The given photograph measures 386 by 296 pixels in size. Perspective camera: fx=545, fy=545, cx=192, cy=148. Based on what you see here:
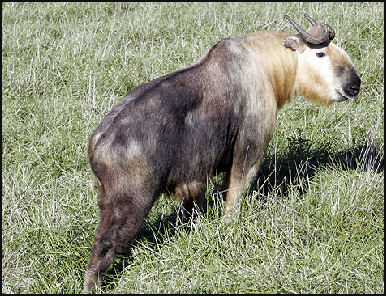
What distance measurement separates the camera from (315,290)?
3.71 m

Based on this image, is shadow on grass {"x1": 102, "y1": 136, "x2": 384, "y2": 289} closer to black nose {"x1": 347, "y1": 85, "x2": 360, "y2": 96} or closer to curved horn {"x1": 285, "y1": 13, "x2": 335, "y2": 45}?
black nose {"x1": 347, "y1": 85, "x2": 360, "y2": 96}

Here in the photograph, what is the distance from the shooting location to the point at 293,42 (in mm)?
4988

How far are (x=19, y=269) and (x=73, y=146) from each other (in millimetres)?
2032

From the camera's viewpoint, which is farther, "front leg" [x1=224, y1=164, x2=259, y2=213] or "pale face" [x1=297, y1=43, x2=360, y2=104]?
"pale face" [x1=297, y1=43, x2=360, y2=104]

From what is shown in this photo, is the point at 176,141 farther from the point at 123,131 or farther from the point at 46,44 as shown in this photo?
the point at 46,44

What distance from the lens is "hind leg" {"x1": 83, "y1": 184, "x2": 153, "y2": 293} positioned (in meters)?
4.04

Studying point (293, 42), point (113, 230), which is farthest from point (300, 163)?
point (113, 230)

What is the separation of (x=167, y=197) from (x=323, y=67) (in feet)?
6.22

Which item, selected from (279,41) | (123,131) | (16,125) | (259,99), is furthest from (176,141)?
(16,125)

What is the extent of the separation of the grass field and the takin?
1.00ft

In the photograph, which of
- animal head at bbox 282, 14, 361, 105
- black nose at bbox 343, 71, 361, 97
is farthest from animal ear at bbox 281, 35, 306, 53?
black nose at bbox 343, 71, 361, 97

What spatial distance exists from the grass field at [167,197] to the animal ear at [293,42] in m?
1.10

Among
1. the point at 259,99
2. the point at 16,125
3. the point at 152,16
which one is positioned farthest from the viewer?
the point at 152,16

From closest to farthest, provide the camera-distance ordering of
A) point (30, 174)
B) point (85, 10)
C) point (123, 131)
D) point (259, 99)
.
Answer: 1. point (123, 131)
2. point (259, 99)
3. point (30, 174)
4. point (85, 10)
